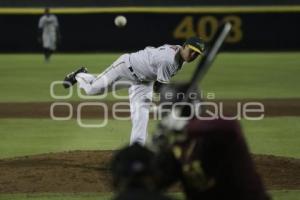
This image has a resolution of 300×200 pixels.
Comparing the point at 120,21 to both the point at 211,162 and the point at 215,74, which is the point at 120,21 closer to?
the point at 215,74

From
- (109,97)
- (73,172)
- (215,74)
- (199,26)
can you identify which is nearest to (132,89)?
(73,172)

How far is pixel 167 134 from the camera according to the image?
3.35 metres

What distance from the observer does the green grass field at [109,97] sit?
453 inches

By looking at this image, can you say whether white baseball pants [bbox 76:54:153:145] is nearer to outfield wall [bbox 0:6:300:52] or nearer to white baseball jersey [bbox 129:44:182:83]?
white baseball jersey [bbox 129:44:182:83]

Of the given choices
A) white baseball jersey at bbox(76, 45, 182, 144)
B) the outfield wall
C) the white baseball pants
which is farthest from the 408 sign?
white baseball jersey at bbox(76, 45, 182, 144)

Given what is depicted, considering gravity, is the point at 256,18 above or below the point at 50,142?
above

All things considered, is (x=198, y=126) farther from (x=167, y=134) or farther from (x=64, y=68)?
(x=64, y=68)

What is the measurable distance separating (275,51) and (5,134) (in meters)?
20.8

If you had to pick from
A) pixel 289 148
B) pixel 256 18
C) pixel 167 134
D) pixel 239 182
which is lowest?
pixel 289 148

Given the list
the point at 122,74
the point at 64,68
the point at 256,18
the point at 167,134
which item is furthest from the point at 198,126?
the point at 256,18

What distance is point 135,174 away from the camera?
3.02m

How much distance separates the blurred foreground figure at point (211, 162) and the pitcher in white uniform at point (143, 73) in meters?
5.49

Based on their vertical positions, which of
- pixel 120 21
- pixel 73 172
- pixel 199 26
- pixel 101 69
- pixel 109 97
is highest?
pixel 120 21

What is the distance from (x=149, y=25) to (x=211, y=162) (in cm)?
2783
